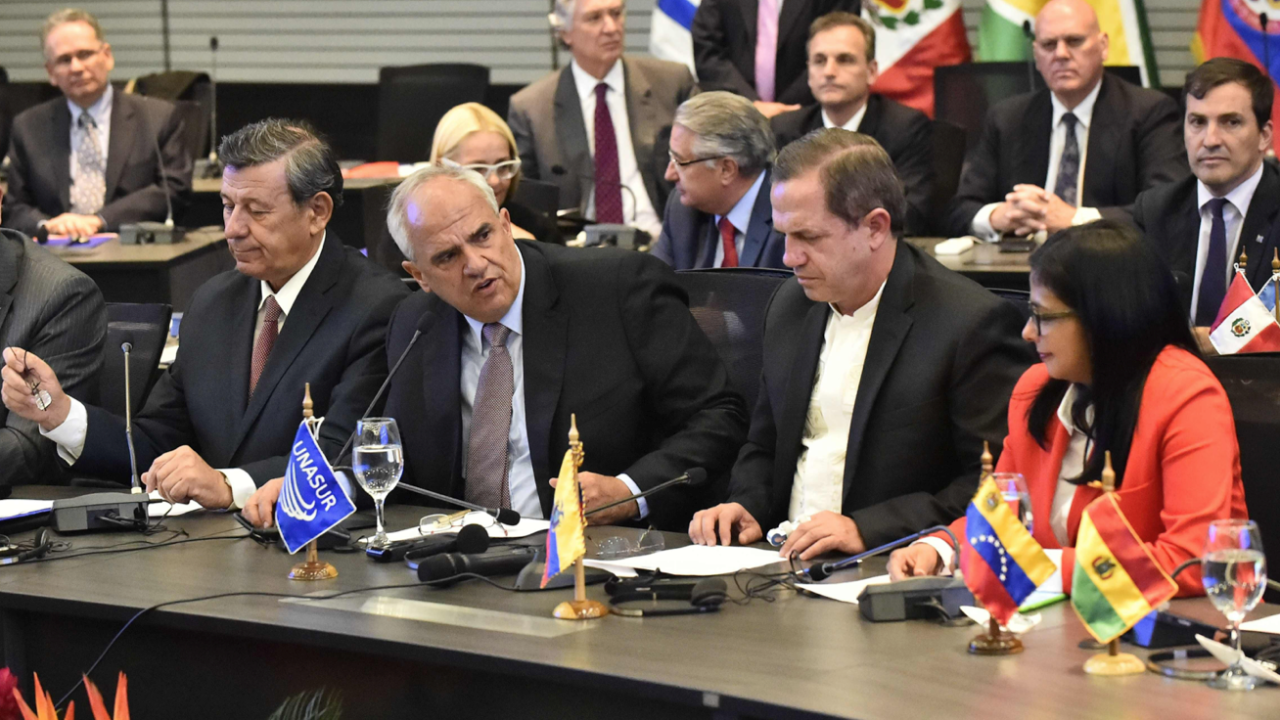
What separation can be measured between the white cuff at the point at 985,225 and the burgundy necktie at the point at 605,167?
1.58m

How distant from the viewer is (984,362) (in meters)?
3.06

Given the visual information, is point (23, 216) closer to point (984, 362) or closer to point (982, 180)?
point (982, 180)

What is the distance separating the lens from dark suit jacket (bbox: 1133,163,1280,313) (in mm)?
4676

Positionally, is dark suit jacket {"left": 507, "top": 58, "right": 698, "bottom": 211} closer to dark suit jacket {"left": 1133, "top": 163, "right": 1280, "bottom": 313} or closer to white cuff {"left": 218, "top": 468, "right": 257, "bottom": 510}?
dark suit jacket {"left": 1133, "top": 163, "right": 1280, "bottom": 313}

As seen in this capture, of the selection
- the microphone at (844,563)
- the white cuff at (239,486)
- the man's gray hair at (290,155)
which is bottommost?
the white cuff at (239,486)

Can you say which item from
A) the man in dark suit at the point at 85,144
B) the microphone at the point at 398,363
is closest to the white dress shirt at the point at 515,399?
the microphone at the point at 398,363

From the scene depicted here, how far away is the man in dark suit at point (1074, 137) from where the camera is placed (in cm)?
592

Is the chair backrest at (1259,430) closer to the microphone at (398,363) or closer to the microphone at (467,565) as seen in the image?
the microphone at (467,565)

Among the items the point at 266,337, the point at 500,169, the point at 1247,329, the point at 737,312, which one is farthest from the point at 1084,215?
the point at 266,337

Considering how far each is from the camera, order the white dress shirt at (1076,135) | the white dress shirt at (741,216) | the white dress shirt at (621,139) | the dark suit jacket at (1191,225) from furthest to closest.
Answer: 1. the white dress shirt at (621,139)
2. the white dress shirt at (1076,135)
3. the white dress shirt at (741,216)
4. the dark suit jacket at (1191,225)

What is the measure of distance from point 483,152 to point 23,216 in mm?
2986

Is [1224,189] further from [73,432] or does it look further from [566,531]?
[73,432]

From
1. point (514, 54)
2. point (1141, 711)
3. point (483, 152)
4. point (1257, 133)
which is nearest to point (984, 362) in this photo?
point (1141, 711)

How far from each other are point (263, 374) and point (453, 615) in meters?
1.38
